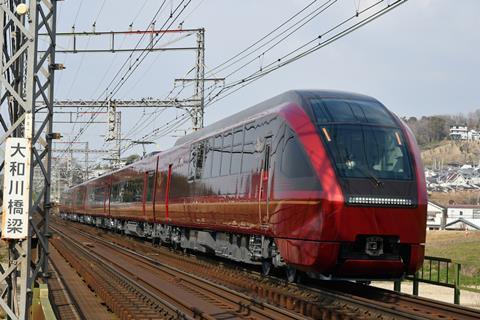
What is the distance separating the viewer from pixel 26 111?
26.4ft

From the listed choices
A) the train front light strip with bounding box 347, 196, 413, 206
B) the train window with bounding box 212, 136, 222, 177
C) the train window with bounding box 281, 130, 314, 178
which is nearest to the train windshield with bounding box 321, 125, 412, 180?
the train front light strip with bounding box 347, 196, 413, 206

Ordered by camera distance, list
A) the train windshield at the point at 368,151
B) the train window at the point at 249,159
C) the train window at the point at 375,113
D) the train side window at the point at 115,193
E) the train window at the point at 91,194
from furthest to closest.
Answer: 1. the train window at the point at 91,194
2. the train side window at the point at 115,193
3. the train window at the point at 249,159
4. the train window at the point at 375,113
5. the train windshield at the point at 368,151

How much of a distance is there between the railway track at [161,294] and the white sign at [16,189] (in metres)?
3.49

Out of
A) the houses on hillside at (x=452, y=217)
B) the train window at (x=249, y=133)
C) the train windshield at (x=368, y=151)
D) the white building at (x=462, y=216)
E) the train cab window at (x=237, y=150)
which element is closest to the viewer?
the train windshield at (x=368, y=151)

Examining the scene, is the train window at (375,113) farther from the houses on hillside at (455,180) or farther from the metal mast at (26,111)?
the houses on hillside at (455,180)

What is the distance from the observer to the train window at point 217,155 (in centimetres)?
1780

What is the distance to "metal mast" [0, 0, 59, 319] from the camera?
26.4ft

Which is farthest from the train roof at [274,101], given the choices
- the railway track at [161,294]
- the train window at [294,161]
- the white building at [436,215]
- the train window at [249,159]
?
the white building at [436,215]

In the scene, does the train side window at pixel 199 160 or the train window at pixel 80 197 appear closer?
the train side window at pixel 199 160

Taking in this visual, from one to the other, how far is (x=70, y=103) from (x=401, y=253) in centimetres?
2828

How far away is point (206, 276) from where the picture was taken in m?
16.8

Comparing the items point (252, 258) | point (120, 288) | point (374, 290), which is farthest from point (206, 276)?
point (374, 290)

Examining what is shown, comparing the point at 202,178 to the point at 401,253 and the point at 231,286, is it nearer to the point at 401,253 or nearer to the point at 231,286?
the point at 231,286

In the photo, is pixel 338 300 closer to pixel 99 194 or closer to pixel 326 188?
pixel 326 188
